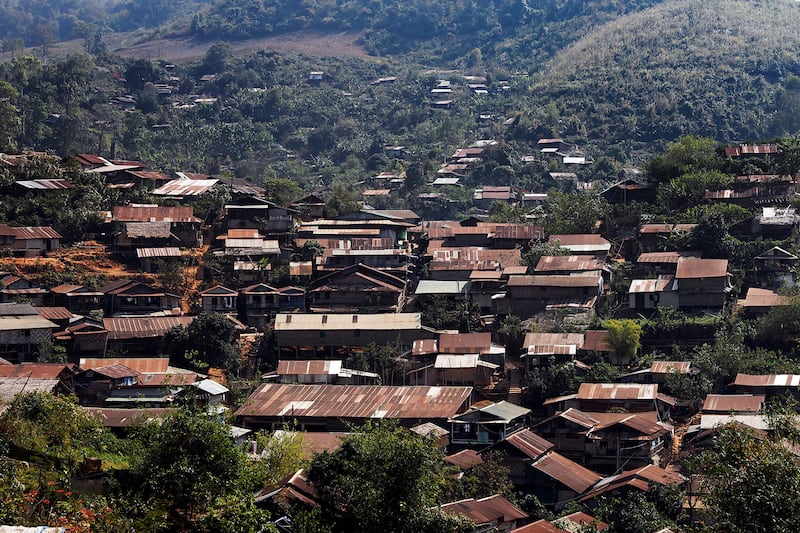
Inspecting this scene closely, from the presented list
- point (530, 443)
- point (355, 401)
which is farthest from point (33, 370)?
point (530, 443)

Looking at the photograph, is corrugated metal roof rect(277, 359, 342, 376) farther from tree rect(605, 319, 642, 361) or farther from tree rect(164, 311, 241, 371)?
tree rect(605, 319, 642, 361)

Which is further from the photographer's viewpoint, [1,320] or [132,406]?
[1,320]

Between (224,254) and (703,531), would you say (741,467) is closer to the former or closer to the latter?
(703,531)

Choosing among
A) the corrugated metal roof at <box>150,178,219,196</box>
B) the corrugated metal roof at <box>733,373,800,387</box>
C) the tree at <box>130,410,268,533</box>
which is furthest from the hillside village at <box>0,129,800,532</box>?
the tree at <box>130,410,268,533</box>

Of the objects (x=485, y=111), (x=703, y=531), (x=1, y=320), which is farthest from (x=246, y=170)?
(x=703, y=531)

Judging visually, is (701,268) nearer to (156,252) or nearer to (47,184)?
(156,252)

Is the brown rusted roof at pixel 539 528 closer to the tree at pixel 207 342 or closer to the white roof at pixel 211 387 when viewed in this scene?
the white roof at pixel 211 387
